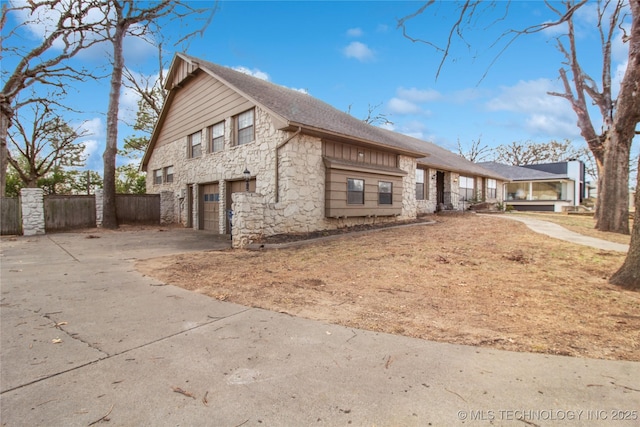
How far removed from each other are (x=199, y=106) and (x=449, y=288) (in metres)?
13.5

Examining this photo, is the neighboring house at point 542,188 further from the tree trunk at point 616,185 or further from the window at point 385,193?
the window at point 385,193

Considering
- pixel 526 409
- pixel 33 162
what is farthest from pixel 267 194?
pixel 33 162

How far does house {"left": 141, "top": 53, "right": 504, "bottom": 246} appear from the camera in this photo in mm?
9828

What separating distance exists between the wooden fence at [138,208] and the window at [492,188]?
74.5 feet

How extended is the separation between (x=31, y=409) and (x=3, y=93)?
18.6 metres

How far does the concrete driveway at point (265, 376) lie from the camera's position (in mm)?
1919

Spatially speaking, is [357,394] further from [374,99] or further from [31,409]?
[374,99]

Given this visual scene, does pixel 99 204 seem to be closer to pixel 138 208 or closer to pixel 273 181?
pixel 138 208

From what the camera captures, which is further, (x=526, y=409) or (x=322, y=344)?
(x=322, y=344)

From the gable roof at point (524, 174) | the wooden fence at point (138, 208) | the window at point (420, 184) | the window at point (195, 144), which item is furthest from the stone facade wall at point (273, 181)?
the gable roof at point (524, 174)

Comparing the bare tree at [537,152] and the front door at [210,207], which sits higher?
the bare tree at [537,152]

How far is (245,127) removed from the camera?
11.7 m

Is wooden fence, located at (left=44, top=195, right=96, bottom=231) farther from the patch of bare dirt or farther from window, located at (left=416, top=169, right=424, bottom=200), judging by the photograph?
window, located at (left=416, top=169, right=424, bottom=200)

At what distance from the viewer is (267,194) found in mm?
10297
